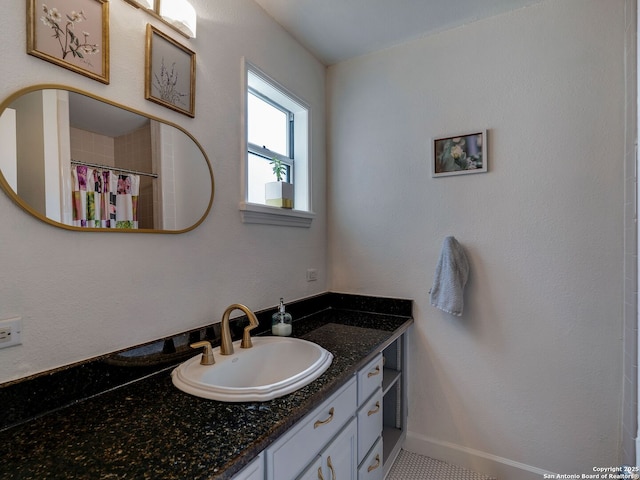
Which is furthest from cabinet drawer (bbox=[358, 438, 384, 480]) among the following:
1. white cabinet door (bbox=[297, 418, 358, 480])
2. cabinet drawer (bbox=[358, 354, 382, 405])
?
cabinet drawer (bbox=[358, 354, 382, 405])

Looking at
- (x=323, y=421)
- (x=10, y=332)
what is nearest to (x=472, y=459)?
(x=323, y=421)

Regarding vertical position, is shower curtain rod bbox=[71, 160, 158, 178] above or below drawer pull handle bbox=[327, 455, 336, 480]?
above

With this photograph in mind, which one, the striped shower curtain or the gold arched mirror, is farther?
the striped shower curtain

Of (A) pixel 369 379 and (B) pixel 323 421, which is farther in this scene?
(A) pixel 369 379

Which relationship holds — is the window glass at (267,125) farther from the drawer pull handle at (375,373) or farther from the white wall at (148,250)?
the drawer pull handle at (375,373)

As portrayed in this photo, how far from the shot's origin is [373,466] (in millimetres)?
1500

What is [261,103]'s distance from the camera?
190 centimetres

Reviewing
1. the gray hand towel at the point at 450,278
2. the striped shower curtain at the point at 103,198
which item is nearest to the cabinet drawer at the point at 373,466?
the gray hand towel at the point at 450,278

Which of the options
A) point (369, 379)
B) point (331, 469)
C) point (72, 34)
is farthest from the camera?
A: point (369, 379)

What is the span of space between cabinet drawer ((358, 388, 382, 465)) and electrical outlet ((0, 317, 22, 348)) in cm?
118

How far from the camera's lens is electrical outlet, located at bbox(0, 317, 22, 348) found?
85cm

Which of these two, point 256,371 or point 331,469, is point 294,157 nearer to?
point 256,371

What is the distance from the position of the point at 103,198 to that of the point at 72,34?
19.5 inches

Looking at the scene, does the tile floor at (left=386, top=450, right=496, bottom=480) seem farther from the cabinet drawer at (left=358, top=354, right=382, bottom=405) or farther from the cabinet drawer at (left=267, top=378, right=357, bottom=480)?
the cabinet drawer at (left=267, top=378, right=357, bottom=480)
